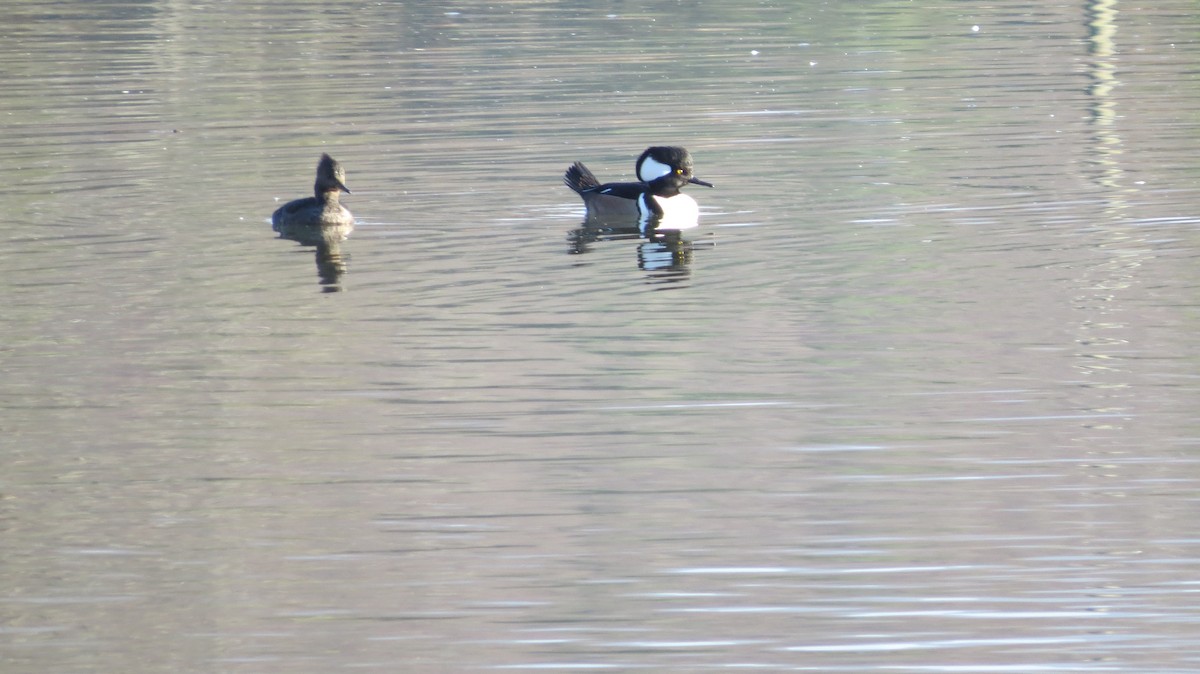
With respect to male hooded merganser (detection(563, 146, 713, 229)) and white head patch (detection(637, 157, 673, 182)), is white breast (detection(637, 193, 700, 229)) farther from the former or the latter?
white head patch (detection(637, 157, 673, 182))

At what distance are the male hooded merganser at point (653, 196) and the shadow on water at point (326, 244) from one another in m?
1.90

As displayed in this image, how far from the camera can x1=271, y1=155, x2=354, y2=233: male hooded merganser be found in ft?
48.4

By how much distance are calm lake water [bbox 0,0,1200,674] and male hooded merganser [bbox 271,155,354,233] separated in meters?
0.28

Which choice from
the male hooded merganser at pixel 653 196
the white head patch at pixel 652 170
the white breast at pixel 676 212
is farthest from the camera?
the white head patch at pixel 652 170

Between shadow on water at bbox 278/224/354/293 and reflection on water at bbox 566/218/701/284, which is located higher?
shadow on water at bbox 278/224/354/293

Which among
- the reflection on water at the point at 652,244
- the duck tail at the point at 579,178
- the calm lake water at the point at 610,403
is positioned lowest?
the reflection on water at the point at 652,244

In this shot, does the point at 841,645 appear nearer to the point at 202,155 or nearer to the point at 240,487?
the point at 240,487

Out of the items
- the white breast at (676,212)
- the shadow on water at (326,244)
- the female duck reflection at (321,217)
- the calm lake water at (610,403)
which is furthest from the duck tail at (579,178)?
the shadow on water at (326,244)

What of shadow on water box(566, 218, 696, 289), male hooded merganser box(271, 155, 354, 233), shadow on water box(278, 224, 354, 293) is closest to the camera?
shadow on water box(566, 218, 696, 289)

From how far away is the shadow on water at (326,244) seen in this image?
13.1 m

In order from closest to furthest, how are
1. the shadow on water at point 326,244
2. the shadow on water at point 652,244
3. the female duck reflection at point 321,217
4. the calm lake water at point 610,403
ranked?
the calm lake water at point 610,403, the shadow on water at point 652,244, the shadow on water at point 326,244, the female duck reflection at point 321,217

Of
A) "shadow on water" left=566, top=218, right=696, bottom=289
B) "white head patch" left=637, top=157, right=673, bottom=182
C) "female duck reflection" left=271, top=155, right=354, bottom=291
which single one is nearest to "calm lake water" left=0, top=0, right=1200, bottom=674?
"shadow on water" left=566, top=218, right=696, bottom=289

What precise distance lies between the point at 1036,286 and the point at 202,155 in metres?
9.59

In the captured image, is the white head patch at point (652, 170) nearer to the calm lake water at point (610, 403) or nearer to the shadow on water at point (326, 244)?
the calm lake water at point (610, 403)
